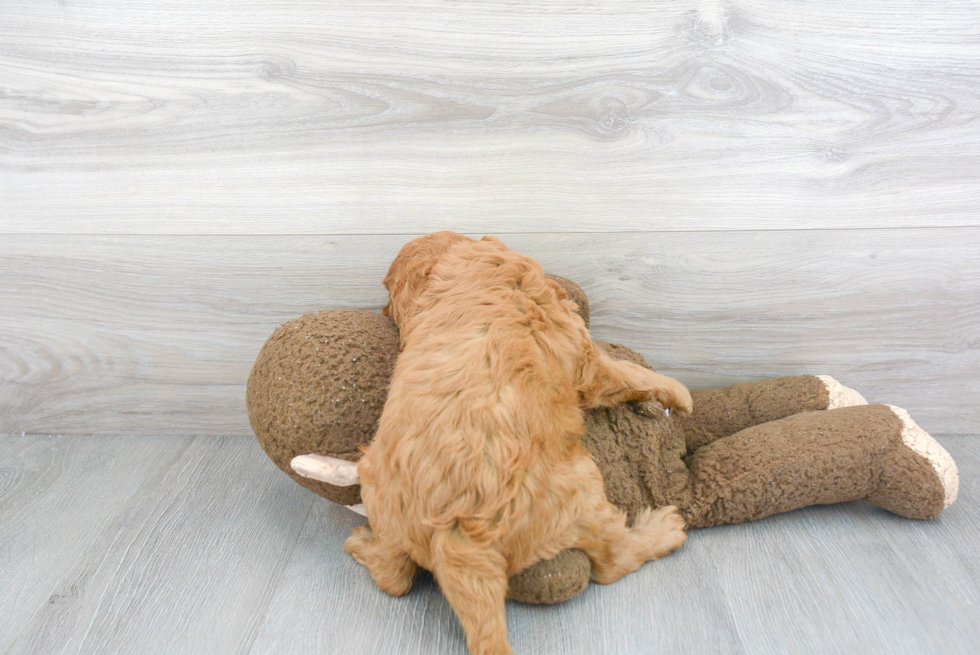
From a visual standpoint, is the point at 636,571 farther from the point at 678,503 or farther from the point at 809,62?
the point at 809,62

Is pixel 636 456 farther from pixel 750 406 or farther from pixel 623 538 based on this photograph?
pixel 750 406

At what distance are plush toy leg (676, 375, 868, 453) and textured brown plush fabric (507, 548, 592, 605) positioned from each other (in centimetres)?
36

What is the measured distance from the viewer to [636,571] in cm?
93

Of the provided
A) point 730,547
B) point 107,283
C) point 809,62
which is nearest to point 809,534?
point 730,547

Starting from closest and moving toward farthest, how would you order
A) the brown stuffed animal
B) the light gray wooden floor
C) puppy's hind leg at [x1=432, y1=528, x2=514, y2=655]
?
puppy's hind leg at [x1=432, y1=528, x2=514, y2=655] → the light gray wooden floor → the brown stuffed animal

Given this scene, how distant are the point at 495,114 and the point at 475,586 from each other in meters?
0.75

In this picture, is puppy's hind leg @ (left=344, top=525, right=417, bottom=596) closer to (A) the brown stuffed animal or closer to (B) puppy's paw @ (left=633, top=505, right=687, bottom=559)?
(A) the brown stuffed animal

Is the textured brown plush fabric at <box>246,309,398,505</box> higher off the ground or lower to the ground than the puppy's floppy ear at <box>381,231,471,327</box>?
lower

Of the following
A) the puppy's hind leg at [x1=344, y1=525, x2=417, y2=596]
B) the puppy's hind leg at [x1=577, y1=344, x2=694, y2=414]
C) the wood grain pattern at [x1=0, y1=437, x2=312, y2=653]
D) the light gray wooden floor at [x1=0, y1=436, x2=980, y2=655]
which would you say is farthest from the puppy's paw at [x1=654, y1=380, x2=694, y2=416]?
the wood grain pattern at [x1=0, y1=437, x2=312, y2=653]

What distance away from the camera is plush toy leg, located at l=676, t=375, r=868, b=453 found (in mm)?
1123

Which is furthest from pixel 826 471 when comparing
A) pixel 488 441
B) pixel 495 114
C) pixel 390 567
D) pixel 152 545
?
pixel 152 545

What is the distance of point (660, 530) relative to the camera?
3.13ft

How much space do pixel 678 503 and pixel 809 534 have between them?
8.2 inches

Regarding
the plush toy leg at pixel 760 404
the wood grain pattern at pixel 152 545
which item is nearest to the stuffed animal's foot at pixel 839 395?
the plush toy leg at pixel 760 404
